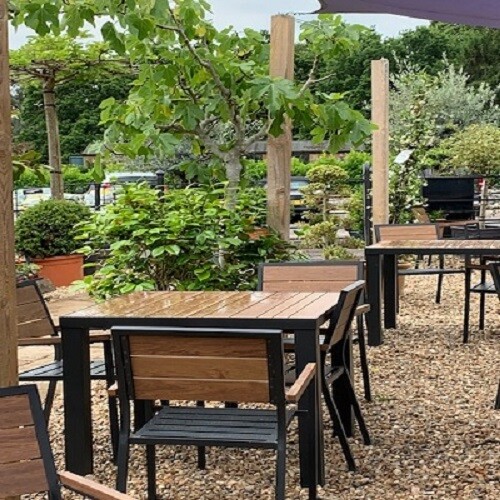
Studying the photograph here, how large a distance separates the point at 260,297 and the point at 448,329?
3683mm

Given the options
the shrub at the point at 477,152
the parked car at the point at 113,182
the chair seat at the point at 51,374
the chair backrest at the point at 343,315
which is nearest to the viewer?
the chair backrest at the point at 343,315

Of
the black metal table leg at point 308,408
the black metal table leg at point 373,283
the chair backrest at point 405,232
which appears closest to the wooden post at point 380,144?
the chair backrest at point 405,232

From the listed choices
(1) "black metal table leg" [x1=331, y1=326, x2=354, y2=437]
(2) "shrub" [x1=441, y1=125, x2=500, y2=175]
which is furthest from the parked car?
(2) "shrub" [x1=441, y1=125, x2=500, y2=175]

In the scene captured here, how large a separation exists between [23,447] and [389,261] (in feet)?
20.0

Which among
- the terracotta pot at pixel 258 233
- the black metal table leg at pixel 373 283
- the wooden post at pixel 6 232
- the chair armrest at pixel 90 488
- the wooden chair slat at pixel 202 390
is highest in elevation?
the wooden post at pixel 6 232

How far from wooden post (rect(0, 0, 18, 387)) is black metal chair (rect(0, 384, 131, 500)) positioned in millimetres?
282

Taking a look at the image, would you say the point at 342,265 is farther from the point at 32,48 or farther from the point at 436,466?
the point at 32,48

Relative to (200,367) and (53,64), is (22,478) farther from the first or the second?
(53,64)

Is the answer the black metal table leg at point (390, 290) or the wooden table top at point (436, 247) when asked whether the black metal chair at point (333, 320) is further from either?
the black metal table leg at point (390, 290)

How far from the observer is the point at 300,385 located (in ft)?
10.4

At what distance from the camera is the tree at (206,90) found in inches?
254

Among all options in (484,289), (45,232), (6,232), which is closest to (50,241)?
(45,232)

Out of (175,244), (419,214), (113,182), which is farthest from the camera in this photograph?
(419,214)

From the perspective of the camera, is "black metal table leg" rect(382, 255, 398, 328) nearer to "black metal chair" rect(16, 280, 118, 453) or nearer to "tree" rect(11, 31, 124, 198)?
"black metal chair" rect(16, 280, 118, 453)
